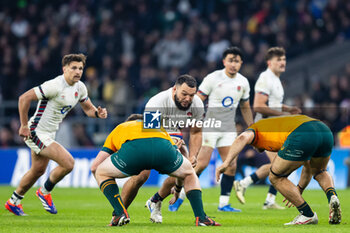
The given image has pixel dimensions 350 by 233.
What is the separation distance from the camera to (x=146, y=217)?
9.58 metres

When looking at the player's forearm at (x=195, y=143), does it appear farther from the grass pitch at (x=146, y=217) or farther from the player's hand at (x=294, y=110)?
the player's hand at (x=294, y=110)

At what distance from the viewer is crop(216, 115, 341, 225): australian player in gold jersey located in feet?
26.1

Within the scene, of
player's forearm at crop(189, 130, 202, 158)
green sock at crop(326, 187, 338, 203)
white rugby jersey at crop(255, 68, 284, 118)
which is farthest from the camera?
white rugby jersey at crop(255, 68, 284, 118)

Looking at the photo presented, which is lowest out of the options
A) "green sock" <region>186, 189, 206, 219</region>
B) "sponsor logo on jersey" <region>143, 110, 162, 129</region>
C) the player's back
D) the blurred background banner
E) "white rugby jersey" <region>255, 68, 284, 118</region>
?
the blurred background banner

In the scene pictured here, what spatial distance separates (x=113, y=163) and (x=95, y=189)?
8990 millimetres

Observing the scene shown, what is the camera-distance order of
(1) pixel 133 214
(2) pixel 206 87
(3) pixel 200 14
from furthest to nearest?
(3) pixel 200 14 < (2) pixel 206 87 < (1) pixel 133 214

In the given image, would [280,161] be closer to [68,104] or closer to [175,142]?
[175,142]

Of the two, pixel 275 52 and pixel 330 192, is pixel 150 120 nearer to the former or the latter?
pixel 330 192

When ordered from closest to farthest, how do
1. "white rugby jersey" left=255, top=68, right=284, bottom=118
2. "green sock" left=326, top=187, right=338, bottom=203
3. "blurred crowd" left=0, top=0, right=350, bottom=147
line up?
"green sock" left=326, top=187, right=338, bottom=203
"white rugby jersey" left=255, top=68, right=284, bottom=118
"blurred crowd" left=0, top=0, right=350, bottom=147

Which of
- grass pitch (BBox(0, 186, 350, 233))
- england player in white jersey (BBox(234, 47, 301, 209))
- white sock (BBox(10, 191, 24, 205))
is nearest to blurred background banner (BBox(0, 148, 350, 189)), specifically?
grass pitch (BBox(0, 186, 350, 233))

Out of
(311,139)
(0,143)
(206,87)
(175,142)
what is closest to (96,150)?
(0,143)

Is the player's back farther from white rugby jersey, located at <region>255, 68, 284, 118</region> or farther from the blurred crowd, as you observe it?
the blurred crowd

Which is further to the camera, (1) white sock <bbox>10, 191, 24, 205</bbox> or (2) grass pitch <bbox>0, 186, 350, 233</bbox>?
→ (1) white sock <bbox>10, 191, 24, 205</bbox>

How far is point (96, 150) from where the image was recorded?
1748 cm
